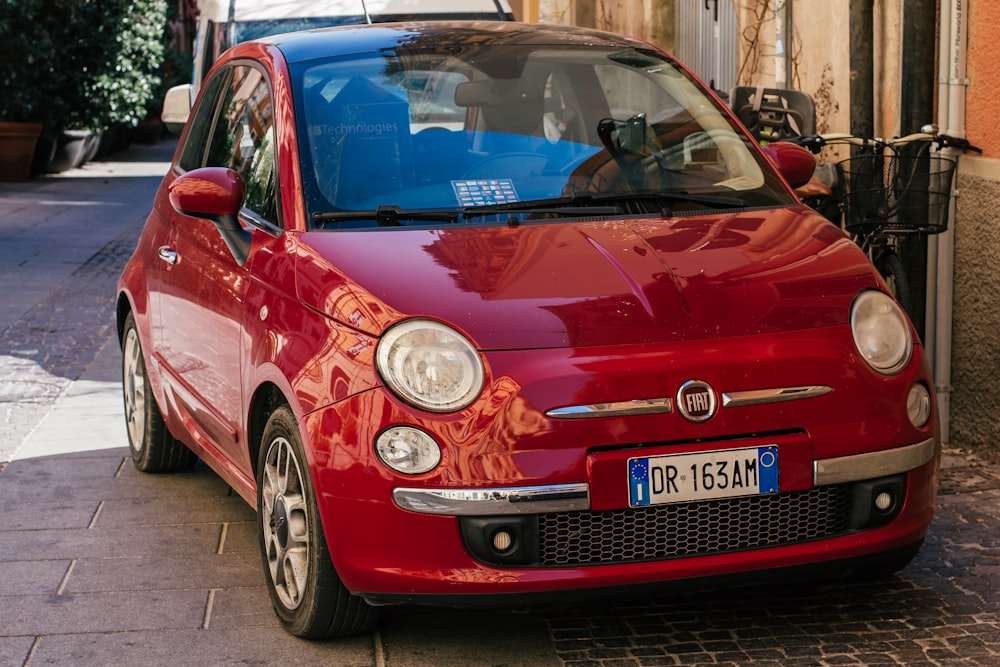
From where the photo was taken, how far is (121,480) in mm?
6426

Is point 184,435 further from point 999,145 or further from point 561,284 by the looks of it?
point 999,145

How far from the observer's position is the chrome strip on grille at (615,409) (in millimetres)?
3846

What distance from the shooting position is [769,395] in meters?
3.95

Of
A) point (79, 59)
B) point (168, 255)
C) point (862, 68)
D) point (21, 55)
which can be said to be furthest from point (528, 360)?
point (79, 59)

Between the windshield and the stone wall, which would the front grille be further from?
the stone wall

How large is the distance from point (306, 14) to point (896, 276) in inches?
206

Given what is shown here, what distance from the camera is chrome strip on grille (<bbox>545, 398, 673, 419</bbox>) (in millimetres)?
3846

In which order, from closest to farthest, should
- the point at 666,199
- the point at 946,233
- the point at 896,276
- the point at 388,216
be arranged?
1. the point at 388,216
2. the point at 666,199
3. the point at 896,276
4. the point at 946,233

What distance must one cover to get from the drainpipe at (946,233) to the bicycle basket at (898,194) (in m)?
0.30

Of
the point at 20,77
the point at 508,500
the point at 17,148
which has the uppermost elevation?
the point at 20,77

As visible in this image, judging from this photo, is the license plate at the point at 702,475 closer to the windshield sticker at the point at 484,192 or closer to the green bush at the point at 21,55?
the windshield sticker at the point at 484,192

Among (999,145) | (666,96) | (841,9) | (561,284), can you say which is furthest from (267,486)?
(841,9)

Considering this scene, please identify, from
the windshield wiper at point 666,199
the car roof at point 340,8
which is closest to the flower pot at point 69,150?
the car roof at point 340,8

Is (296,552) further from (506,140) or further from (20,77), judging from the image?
(20,77)
